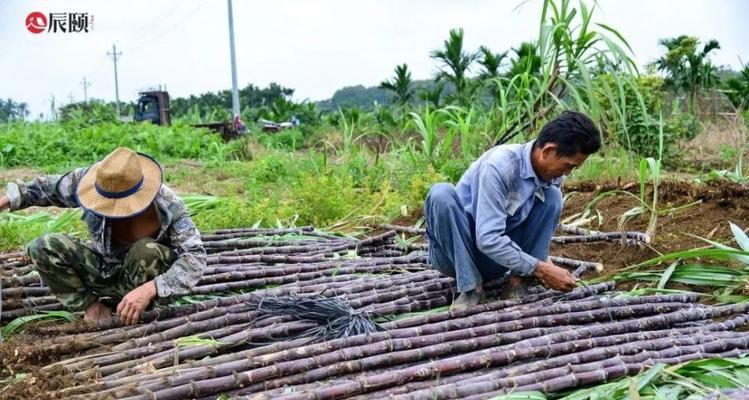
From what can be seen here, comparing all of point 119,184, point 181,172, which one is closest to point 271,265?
point 119,184

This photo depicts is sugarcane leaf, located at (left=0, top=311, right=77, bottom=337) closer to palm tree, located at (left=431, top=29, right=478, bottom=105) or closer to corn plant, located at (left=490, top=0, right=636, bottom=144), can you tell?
corn plant, located at (left=490, top=0, right=636, bottom=144)

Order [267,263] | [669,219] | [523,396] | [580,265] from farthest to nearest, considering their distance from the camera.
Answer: [669,219], [267,263], [580,265], [523,396]

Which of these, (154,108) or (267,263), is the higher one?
(154,108)

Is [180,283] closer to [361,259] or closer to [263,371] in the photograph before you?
[263,371]

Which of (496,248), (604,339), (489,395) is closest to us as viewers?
(489,395)

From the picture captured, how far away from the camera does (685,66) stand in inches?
805

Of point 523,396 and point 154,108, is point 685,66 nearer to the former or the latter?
point 154,108

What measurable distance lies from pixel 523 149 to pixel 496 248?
1.33 ft

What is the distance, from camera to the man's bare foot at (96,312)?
276 centimetres

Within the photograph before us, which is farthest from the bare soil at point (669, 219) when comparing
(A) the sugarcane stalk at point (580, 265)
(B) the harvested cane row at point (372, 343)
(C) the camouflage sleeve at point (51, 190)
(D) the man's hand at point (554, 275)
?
(C) the camouflage sleeve at point (51, 190)

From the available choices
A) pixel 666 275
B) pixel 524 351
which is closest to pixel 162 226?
pixel 524 351

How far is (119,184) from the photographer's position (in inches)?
102

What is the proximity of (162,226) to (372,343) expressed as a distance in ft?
3.19

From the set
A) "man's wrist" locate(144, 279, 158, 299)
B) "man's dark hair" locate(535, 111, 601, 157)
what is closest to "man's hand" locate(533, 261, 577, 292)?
"man's dark hair" locate(535, 111, 601, 157)
